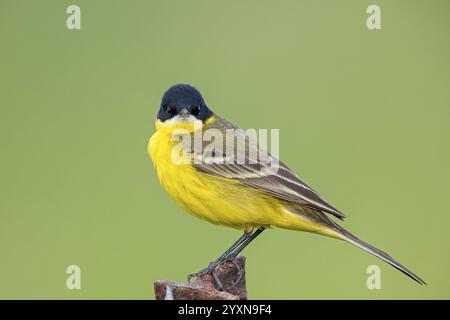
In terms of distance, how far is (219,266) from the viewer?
6480mm

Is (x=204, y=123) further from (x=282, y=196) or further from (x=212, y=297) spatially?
(x=212, y=297)

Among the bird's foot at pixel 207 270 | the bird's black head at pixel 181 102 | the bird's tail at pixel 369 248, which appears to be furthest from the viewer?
the bird's black head at pixel 181 102

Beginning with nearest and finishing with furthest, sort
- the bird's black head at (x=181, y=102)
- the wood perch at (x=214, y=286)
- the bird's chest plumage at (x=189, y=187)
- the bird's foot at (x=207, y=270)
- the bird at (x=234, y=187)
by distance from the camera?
the wood perch at (x=214, y=286) → the bird's foot at (x=207, y=270) → the bird at (x=234, y=187) → the bird's chest plumage at (x=189, y=187) → the bird's black head at (x=181, y=102)

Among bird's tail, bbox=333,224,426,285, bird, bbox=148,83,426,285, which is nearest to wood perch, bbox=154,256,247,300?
bird, bbox=148,83,426,285

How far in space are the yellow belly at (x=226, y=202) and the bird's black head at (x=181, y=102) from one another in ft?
1.77

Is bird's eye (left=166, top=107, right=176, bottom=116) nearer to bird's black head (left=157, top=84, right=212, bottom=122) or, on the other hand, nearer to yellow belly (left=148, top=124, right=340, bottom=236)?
bird's black head (left=157, top=84, right=212, bottom=122)

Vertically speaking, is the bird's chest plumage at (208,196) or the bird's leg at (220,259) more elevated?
the bird's chest plumage at (208,196)

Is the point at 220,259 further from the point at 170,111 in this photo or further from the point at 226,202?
the point at 170,111

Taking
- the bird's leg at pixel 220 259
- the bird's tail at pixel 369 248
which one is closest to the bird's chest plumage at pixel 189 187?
the bird's leg at pixel 220 259

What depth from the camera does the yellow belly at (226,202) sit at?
22.1 feet

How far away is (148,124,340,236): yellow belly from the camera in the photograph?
6.73 m

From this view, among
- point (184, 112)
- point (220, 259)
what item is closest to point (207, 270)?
point (220, 259)

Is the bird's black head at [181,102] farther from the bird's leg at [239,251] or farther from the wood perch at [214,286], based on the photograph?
the wood perch at [214,286]

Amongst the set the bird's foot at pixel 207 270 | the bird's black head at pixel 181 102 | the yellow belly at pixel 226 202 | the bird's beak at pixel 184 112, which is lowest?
the bird's foot at pixel 207 270
